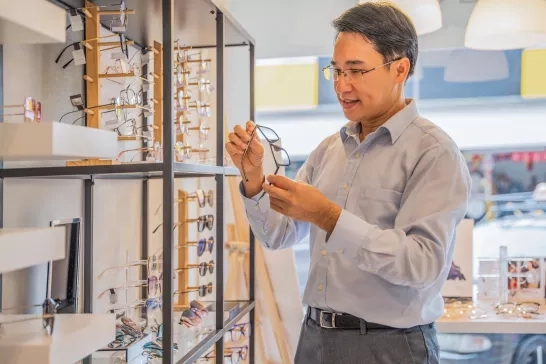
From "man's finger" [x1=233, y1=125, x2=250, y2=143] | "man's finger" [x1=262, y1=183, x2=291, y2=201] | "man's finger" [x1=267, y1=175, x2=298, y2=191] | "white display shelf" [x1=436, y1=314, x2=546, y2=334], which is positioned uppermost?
"man's finger" [x1=233, y1=125, x2=250, y2=143]

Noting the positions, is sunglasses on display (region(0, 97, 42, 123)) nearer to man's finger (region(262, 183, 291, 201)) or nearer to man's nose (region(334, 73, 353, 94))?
man's finger (region(262, 183, 291, 201))

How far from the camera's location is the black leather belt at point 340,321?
1.81m

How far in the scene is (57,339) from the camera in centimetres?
127

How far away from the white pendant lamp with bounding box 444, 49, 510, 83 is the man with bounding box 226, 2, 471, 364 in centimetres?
243

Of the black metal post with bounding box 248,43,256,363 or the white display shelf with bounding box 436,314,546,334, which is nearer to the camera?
the black metal post with bounding box 248,43,256,363

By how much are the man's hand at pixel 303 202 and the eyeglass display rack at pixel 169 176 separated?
1.18 feet

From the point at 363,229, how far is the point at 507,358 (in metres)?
3.26

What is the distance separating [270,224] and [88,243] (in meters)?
0.75

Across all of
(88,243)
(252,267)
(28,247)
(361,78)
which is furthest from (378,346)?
(252,267)

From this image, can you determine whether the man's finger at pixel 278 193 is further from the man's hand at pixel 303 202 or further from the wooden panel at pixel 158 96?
the wooden panel at pixel 158 96

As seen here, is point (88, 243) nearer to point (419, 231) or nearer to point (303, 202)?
point (303, 202)

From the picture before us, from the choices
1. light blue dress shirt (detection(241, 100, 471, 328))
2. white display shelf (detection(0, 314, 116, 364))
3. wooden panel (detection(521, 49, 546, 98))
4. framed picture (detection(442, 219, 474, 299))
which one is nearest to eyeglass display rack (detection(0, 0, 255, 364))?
light blue dress shirt (detection(241, 100, 471, 328))

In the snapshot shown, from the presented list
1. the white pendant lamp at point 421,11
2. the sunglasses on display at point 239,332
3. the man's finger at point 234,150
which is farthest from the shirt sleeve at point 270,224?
the white pendant lamp at point 421,11

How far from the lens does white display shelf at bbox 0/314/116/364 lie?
1.24 metres
